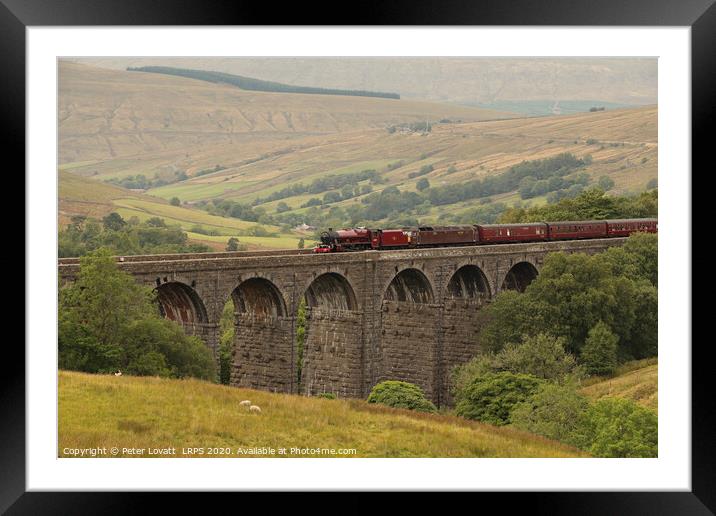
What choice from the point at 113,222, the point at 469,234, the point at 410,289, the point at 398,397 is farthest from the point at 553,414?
the point at 113,222

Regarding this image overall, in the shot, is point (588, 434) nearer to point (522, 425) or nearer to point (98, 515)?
point (522, 425)

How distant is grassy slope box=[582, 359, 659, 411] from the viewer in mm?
39062

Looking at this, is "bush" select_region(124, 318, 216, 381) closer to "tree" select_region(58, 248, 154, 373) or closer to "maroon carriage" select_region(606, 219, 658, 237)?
"tree" select_region(58, 248, 154, 373)

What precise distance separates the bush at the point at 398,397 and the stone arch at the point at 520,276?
70.4 feet

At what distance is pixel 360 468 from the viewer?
17781 millimetres

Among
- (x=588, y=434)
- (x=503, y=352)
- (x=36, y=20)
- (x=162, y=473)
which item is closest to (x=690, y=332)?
(x=162, y=473)

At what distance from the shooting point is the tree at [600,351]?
54469 millimetres

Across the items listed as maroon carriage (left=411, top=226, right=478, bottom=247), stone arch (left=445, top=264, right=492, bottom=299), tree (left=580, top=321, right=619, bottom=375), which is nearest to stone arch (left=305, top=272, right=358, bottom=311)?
maroon carriage (left=411, top=226, right=478, bottom=247)

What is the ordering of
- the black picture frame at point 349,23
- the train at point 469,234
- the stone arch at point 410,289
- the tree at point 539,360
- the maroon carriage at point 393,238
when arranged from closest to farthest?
the black picture frame at point 349,23 < the tree at point 539,360 < the train at point 469,234 < the maroon carriage at point 393,238 < the stone arch at point 410,289

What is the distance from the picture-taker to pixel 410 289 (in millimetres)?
60031

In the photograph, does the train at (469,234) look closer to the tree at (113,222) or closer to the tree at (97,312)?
the tree at (97,312)

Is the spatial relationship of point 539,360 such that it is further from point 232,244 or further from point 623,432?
point 232,244

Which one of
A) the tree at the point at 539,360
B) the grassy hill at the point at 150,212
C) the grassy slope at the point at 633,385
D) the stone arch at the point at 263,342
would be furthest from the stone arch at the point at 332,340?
Result: the grassy hill at the point at 150,212

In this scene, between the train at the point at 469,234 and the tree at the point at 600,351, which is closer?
the tree at the point at 600,351
